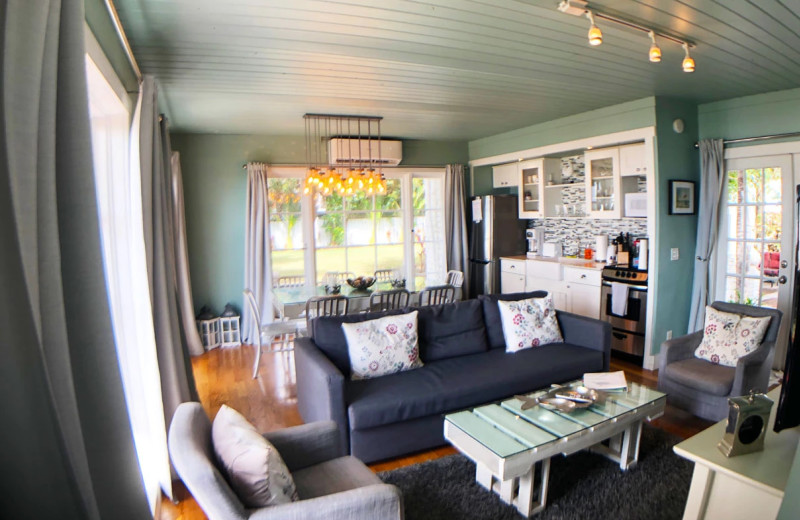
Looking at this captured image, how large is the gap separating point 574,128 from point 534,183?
1.14 metres

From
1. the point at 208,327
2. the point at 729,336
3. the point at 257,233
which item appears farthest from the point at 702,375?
the point at 208,327

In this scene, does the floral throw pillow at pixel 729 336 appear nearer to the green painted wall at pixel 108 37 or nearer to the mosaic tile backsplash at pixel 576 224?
the mosaic tile backsplash at pixel 576 224

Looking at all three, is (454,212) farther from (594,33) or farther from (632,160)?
(594,33)

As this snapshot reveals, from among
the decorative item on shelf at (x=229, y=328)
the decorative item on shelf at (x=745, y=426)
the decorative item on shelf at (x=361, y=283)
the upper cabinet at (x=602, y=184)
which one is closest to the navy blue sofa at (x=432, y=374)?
the decorative item on shelf at (x=361, y=283)

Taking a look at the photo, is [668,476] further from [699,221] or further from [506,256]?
[506,256]

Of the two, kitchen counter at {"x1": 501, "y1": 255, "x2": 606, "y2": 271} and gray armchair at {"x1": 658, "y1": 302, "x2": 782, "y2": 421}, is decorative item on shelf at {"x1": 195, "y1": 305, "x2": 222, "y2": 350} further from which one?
gray armchair at {"x1": 658, "y1": 302, "x2": 782, "y2": 421}

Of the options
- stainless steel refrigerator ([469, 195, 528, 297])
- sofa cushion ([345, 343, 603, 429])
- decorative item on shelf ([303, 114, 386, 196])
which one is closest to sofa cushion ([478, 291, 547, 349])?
sofa cushion ([345, 343, 603, 429])

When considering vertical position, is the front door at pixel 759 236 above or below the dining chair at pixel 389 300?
above

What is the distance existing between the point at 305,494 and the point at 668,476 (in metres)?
2.09

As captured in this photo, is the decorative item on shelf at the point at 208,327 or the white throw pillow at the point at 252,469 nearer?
the white throw pillow at the point at 252,469

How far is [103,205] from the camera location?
88.4 inches

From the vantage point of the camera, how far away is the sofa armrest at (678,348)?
11.4ft

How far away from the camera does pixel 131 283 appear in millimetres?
2523

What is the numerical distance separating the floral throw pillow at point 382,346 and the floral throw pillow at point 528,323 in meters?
0.84
